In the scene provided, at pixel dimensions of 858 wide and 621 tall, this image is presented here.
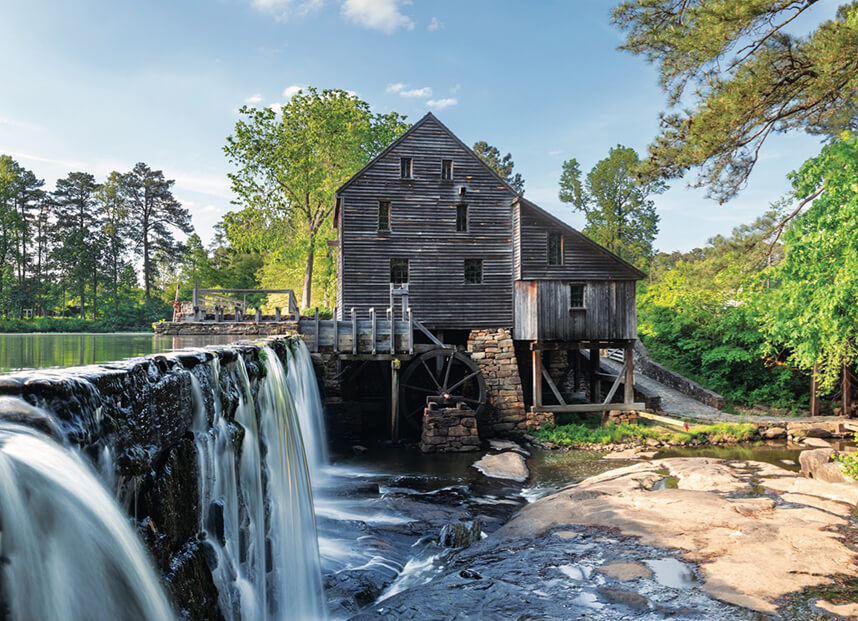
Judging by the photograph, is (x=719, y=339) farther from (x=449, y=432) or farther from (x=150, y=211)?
(x=150, y=211)

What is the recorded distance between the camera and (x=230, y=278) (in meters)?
54.2

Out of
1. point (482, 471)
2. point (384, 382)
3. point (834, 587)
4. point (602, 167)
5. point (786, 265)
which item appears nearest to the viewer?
point (834, 587)

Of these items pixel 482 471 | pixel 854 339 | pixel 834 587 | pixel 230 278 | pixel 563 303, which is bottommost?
pixel 482 471

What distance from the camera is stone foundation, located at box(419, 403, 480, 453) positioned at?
1614 centimetres

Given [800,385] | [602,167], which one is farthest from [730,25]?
[602,167]

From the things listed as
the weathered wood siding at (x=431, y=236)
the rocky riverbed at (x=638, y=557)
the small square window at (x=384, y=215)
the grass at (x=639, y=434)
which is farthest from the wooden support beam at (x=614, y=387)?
the small square window at (x=384, y=215)

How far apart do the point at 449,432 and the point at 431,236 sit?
722 centimetres

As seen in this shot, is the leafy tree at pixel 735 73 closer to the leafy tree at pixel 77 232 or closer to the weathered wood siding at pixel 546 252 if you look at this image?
the weathered wood siding at pixel 546 252

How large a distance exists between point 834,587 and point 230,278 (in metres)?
54.9

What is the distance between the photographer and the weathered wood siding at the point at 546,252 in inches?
754

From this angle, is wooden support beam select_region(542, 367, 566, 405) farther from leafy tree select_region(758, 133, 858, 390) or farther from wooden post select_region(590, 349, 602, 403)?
leafy tree select_region(758, 133, 858, 390)

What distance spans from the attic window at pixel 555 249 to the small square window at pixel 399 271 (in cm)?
527

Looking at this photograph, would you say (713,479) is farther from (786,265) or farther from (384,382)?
(384,382)

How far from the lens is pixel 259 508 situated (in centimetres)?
612
